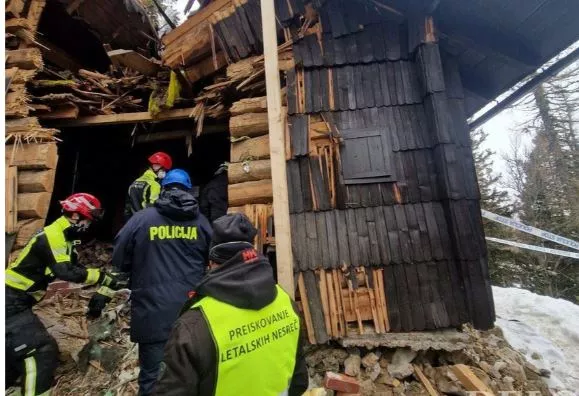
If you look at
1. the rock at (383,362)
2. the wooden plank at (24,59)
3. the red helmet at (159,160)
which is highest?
the wooden plank at (24,59)

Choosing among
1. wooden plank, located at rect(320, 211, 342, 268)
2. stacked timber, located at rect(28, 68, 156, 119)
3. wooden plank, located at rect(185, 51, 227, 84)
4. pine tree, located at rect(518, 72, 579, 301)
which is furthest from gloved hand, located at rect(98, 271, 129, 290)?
pine tree, located at rect(518, 72, 579, 301)

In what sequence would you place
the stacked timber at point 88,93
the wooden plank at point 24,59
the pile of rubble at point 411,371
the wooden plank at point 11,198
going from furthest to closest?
the stacked timber at point 88,93 < the wooden plank at point 24,59 < the wooden plank at point 11,198 < the pile of rubble at point 411,371

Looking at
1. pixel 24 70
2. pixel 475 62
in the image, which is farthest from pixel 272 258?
pixel 24 70

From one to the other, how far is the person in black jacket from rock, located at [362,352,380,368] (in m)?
1.99

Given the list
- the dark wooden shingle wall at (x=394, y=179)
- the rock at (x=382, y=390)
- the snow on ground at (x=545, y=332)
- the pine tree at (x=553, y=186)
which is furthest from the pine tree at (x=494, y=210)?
the rock at (x=382, y=390)

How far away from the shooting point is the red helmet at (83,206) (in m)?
3.49

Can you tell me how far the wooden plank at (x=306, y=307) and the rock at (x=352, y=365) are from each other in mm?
410

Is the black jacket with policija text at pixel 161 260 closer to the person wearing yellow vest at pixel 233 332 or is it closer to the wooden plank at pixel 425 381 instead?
the person wearing yellow vest at pixel 233 332

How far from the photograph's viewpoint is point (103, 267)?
6387 mm

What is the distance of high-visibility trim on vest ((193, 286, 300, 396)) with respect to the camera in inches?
58.1

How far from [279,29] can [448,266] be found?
12.5 ft

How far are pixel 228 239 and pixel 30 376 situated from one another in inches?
115

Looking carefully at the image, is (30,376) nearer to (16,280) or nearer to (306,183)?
(16,280)

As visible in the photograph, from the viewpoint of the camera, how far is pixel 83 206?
356 centimetres
